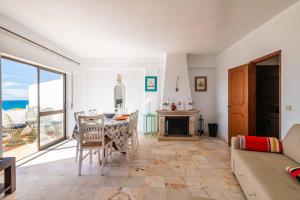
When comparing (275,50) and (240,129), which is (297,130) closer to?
(275,50)

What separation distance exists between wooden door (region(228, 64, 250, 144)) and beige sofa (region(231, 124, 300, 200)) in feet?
4.30

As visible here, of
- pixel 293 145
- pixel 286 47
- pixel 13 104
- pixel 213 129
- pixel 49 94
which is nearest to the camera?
pixel 293 145

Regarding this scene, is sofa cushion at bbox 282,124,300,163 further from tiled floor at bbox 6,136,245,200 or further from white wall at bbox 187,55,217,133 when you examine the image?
white wall at bbox 187,55,217,133

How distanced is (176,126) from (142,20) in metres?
3.09

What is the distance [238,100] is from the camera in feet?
12.0

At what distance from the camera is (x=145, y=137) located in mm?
4805

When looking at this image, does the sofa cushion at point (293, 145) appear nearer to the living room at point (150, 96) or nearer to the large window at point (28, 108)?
the living room at point (150, 96)

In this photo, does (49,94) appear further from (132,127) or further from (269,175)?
(269,175)

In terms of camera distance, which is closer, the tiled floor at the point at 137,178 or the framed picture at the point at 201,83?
the tiled floor at the point at 137,178

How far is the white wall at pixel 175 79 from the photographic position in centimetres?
483

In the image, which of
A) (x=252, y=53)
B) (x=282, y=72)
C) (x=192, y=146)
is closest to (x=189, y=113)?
(x=192, y=146)

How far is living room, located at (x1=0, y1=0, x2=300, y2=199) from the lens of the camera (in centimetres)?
215

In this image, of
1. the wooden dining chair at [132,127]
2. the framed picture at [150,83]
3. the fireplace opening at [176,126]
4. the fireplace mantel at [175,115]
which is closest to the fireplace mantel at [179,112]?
the fireplace mantel at [175,115]

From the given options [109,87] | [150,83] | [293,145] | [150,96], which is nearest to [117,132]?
[293,145]
